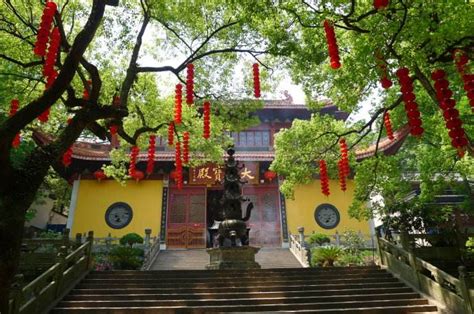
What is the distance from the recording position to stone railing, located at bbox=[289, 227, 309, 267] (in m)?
11.5

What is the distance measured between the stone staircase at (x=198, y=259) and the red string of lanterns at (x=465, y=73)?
7937mm

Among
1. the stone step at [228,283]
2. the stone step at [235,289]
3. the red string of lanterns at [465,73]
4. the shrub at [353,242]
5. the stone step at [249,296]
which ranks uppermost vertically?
the red string of lanterns at [465,73]

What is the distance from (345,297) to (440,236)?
129 inches

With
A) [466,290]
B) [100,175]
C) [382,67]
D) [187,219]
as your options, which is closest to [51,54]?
[382,67]

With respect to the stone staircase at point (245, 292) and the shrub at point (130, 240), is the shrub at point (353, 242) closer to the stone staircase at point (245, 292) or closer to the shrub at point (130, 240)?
the stone staircase at point (245, 292)

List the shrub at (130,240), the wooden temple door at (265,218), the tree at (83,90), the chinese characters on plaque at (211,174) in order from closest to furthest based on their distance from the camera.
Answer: the tree at (83,90) < the shrub at (130,240) < the wooden temple door at (265,218) < the chinese characters on plaque at (211,174)

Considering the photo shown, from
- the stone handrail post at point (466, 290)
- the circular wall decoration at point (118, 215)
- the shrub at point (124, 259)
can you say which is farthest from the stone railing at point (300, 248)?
the circular wall decoration at point (118, 215)

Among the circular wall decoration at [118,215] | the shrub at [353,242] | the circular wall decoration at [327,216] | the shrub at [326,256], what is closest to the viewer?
the shrub at [326,256]

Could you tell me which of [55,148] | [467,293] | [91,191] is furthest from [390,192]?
[91,191]

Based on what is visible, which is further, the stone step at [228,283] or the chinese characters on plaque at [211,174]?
the chinese characters on plaque at [211,174]

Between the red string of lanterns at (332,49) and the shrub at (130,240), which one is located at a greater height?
the red string of lanterns at (332,49)

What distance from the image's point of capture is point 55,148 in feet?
15.5

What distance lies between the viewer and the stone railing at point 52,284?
5554 millimetres

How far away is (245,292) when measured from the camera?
7.18 m
